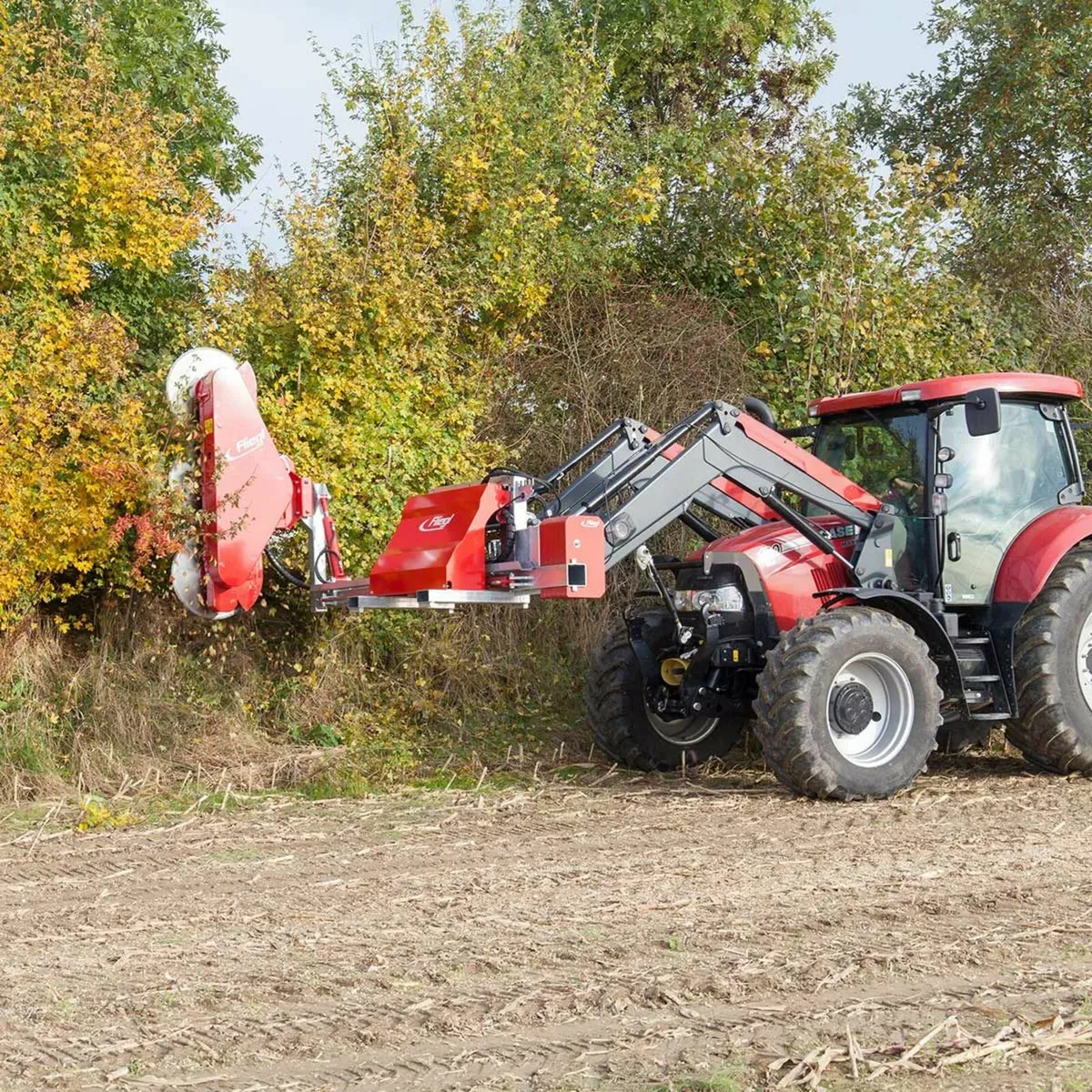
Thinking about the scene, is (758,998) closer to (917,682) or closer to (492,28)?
(917,682)

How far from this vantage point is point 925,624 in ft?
27.3

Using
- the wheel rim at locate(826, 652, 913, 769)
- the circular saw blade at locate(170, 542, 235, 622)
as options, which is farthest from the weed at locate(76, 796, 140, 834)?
the wheel rim at locate(826, 652, 913, 769)

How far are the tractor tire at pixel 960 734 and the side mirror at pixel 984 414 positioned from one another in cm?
195

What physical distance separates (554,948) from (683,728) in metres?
4.51

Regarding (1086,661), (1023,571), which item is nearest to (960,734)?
(1086,661)

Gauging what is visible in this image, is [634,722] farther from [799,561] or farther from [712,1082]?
[712,1082]

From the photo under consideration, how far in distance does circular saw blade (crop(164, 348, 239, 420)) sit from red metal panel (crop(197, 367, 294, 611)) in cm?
11

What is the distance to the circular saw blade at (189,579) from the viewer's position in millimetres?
8266

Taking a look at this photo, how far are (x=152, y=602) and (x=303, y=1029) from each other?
647cm

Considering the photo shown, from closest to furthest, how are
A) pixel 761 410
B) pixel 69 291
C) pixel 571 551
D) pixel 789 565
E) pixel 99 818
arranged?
pixel 571 551, pixel 99 818, pixel 789 565, pixel 761 410, pixel 69 291

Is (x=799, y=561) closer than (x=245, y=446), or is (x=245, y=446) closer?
(x=245, y=446)

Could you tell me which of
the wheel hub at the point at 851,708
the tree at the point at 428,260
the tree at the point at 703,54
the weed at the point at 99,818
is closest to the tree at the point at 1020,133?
the tree at the point at 703,54

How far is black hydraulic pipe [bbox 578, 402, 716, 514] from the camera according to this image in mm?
7961

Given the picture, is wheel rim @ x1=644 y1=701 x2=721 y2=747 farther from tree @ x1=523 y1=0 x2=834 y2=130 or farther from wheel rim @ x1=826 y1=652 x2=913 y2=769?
tree @ x1=523 y1=0 x2=834 y2=130
